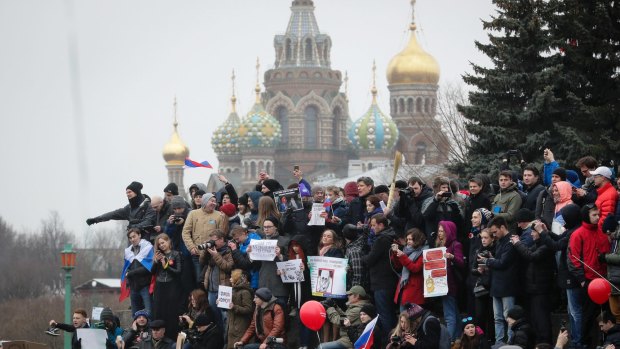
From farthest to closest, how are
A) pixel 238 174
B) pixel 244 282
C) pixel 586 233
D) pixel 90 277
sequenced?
pixel 238 174 → pixel 90 277 → pixel 244 282 → pixel 586 233

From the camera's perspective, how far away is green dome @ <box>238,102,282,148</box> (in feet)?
462

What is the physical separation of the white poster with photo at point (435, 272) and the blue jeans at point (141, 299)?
4632 millimetres

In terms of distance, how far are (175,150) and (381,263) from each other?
433 feet

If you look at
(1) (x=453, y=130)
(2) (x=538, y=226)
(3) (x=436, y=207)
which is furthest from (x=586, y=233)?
(1) (x=453, y=130)

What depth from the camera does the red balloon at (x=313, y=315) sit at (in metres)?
19.7

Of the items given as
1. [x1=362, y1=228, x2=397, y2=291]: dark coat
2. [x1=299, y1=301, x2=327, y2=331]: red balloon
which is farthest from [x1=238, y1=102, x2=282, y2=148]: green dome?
[x1=299, y1=301, x2=327, y2=331]: red balloon

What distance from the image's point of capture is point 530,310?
19.1 metres

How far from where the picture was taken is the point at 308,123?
5763 inches

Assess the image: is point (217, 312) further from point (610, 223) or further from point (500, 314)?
point (610, 223)

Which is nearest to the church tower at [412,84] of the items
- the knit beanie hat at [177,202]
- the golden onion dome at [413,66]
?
the golden onion dome at [413,66]

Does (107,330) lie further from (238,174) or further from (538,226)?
(238,174)

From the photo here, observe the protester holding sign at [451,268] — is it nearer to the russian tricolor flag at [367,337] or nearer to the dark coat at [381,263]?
the dark coat at [381,263]

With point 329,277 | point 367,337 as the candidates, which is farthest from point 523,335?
point 329,277

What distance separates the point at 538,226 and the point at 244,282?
4.24 metres
